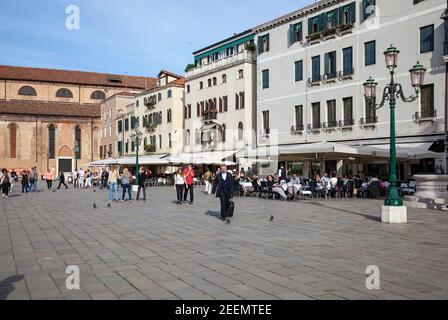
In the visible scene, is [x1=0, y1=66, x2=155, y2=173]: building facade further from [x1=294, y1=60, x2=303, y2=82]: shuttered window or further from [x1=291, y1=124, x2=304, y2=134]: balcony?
[x1=291, y1=124, x2=304, y2=134]: balcony

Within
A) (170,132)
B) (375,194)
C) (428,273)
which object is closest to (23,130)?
(170,132)

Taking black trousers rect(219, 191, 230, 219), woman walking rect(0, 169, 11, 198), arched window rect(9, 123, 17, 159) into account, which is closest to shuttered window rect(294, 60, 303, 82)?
woman walking rect(0, 169, 11, 198)

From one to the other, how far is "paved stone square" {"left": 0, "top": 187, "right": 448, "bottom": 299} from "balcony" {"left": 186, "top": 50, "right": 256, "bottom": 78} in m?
27.9

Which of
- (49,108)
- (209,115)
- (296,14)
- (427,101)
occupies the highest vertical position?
(296,14)

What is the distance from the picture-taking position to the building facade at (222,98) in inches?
1561

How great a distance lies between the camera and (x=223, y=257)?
7.65 m

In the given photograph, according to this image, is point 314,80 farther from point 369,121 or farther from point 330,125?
point 369,121

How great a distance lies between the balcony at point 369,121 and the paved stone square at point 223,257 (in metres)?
15.6

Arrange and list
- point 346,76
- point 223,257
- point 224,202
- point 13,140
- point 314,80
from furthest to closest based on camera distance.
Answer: point 13,140
point 314,80
point 346,76
point 224,202
point 223,257

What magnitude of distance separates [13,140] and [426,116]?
63450 millimetres

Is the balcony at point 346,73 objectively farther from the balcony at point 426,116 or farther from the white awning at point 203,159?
the white awning at point 203,159

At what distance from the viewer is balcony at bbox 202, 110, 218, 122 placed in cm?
4330

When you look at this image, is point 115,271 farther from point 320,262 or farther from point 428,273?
point 428,273

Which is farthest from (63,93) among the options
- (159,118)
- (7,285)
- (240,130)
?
(7,285)
